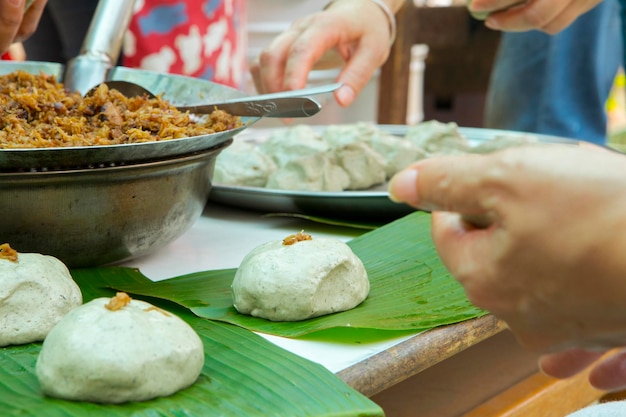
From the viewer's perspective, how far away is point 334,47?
7.44 ft

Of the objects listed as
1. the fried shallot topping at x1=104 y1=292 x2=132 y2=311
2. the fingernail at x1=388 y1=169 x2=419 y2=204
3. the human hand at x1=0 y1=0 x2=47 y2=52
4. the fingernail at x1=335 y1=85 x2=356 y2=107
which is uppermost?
the human hand at x1=0 y1=0 x2=47 y2=52

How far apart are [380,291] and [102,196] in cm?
55

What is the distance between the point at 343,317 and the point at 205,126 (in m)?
0.58

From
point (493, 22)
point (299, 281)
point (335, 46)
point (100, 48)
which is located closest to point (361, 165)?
point (335, 46)

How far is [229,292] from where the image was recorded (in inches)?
57.4

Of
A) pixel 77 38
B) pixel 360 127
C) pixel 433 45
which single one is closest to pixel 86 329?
pixel 360 127

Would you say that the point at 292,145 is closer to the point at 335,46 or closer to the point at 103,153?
the point at 335,46

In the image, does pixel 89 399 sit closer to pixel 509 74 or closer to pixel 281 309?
pixel 281 309

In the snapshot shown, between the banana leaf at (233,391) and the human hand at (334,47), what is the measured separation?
3.45 ft

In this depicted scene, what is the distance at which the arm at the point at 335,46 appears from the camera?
6.85ft

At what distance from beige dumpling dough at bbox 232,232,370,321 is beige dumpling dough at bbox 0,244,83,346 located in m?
0.30

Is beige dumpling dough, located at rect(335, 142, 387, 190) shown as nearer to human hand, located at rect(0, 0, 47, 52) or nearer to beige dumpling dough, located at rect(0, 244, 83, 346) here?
human hand, located at rect(0, 0, 47, 52)

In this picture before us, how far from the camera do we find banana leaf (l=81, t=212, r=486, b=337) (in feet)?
4.23

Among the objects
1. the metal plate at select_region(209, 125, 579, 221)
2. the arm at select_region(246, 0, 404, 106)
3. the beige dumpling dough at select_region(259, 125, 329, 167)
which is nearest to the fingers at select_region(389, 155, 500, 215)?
the metal plate at select_region(209, 125, 579, 221)
